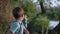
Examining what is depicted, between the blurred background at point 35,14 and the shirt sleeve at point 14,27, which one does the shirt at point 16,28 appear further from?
the blurred background at point 35,14

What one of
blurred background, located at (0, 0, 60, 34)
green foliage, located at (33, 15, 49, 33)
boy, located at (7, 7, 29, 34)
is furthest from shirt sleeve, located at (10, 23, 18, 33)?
green foliage, located at (33, 15, 49, 33)

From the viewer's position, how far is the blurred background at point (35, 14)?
962 cm

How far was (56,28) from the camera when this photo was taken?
448 inches

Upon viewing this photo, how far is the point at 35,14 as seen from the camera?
11477mm

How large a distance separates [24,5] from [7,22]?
48.5 inches

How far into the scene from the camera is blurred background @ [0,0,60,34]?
9.62 meters

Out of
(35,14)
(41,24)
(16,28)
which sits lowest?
(41,24)

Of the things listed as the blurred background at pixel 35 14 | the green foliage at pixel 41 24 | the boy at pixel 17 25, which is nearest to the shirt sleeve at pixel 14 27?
the boy at pixel 17 25

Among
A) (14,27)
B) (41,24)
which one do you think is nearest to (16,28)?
(14,27)

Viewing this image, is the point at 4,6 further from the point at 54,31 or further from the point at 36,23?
the point at 54,31

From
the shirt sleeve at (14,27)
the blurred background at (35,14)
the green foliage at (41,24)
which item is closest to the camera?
the shirt sleeve at (14,27)

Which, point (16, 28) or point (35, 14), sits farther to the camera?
point (35, 14)

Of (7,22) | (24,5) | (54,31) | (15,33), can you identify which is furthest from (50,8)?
(15,33)

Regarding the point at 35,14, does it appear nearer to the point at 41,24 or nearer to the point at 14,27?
the point at 41,24
